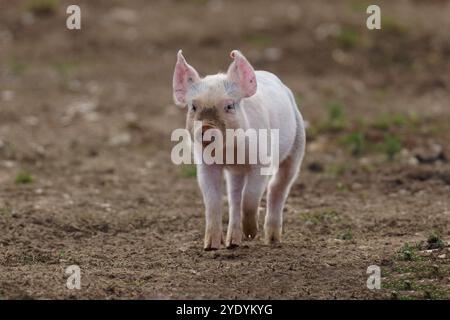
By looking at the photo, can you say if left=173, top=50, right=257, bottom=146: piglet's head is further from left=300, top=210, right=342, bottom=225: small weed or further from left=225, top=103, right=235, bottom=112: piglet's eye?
left=300, top=210, right=342, bottom=225: small weed

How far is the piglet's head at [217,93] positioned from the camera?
7.76 metres

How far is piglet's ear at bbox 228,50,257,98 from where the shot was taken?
26.2ft

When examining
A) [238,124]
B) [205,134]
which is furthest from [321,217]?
[205,134]

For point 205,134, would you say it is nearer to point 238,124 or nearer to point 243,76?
point 238,124

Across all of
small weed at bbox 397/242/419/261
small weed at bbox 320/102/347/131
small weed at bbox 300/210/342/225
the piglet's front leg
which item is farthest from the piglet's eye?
small weed at bbox 320/102/347/131

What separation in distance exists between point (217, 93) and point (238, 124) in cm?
28

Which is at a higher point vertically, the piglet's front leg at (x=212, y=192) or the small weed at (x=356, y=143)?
the small weed at (x=356, y=143)

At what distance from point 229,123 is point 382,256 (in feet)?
5.14

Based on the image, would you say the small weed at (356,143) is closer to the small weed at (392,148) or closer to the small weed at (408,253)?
the small weed at (392,148)

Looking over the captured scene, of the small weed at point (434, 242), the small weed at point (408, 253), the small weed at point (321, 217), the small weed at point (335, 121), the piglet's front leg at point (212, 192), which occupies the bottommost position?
the small weed at point (408, 253)

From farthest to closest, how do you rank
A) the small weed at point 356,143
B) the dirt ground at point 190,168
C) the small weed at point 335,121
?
the small weed at point 335,121 → the small weed at point 356,143 → the dirt ground at point 190,168

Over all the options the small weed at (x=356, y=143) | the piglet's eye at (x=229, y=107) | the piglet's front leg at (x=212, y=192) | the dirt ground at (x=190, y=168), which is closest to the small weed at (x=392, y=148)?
the dirt ground at (x=190, y=168)

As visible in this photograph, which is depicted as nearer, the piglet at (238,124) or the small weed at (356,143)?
the piglet at (238,124)
